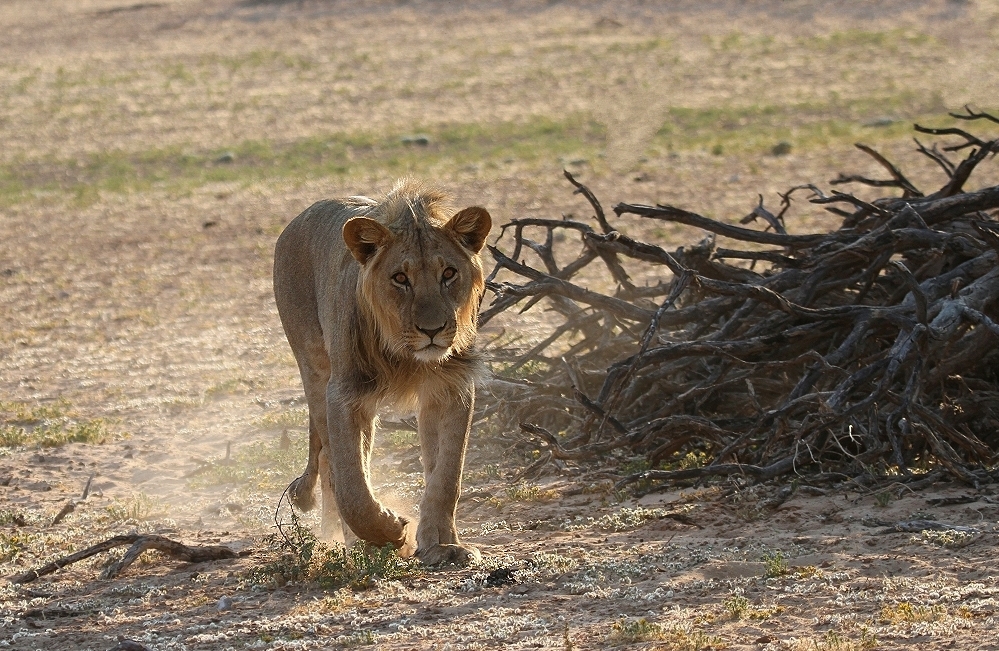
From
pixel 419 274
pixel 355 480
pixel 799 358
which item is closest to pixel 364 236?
pixel 419 274

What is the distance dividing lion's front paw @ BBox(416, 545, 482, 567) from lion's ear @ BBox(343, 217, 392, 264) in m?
1.23

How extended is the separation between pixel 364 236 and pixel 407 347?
18.7 inches

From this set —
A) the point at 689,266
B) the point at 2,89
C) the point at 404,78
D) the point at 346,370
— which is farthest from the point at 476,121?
the point at 346,370

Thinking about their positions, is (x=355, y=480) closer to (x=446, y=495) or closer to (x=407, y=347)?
(x=446, y=495)

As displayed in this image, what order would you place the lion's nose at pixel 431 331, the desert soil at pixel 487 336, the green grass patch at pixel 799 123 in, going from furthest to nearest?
the green grass patch at pixel 799 123 < the lion's nose at pixel 431 331 < the desert soil at pixel 487 336

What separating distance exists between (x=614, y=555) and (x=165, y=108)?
27355 millimetres

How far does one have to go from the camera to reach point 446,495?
5484 mm

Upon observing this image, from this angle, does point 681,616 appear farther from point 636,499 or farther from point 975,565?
point 636,499

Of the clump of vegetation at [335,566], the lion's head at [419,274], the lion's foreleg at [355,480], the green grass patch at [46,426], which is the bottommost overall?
the green grass patch at [46,426]

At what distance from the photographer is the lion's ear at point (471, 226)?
17.4ft

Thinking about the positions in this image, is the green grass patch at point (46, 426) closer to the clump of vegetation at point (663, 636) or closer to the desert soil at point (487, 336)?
the desert soil at point (487, 336)

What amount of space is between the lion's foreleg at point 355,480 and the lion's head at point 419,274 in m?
0.32

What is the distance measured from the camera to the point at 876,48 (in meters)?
36.8

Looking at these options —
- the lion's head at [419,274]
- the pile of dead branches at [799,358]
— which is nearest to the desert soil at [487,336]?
the pile of dead branches at [799,358]
